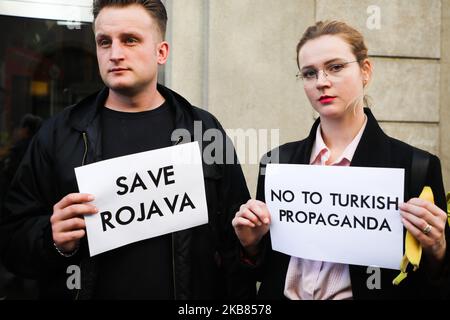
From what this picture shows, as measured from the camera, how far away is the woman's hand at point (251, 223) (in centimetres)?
214

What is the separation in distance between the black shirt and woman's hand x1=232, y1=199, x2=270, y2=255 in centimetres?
33

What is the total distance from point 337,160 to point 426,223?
458mm

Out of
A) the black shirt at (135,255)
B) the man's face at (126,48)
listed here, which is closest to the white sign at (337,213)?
the black shirt at (135,255)

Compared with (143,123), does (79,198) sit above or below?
below

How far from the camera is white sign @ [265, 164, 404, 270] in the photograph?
2084 mm

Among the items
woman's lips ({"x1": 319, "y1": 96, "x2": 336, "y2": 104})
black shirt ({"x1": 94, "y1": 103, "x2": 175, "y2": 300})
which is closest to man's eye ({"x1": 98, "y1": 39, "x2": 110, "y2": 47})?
black shirt ({"x1": 94, "y1": 103, "x2": 175, "y2": 300})

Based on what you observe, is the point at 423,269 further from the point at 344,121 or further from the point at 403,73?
the point at 403,73

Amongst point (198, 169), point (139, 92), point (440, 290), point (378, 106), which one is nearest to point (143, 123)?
point (139, 92)

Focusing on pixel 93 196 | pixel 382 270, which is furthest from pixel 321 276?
pixel 93 196

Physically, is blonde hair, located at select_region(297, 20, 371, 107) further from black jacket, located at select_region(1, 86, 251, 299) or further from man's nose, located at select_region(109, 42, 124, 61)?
man's nose, located at select_region(109, 42, 124, 61)

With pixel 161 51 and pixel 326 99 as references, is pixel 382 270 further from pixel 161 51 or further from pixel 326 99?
pixel 161 51

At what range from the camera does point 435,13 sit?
15.5 feet

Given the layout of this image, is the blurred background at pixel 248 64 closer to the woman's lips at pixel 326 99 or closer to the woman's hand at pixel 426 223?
the woman's lips at pixel 326 99

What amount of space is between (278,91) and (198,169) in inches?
91.4
